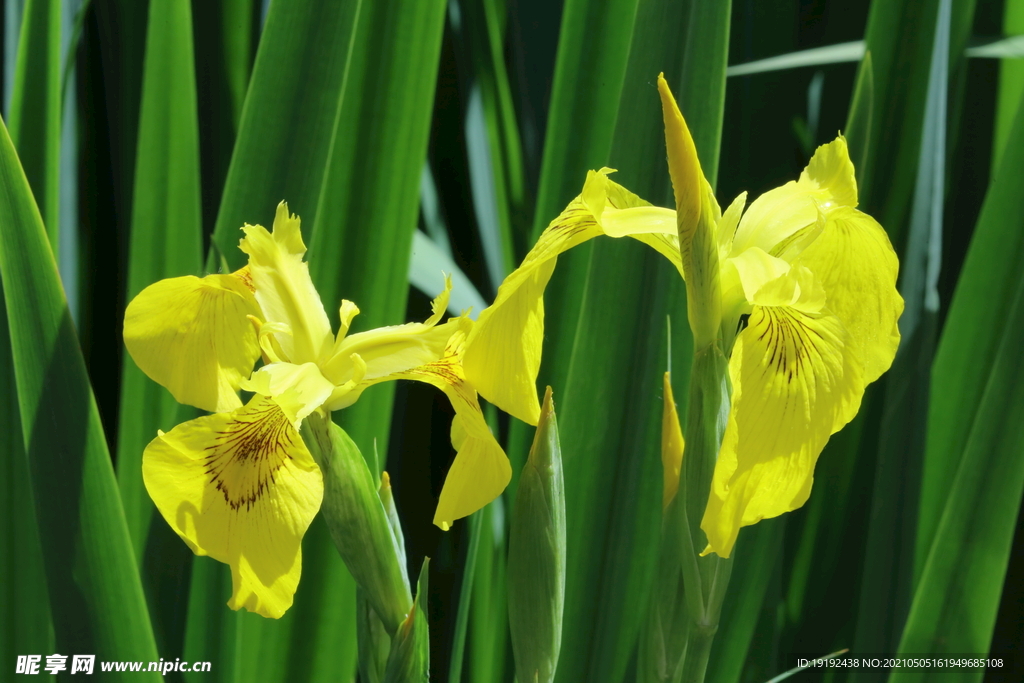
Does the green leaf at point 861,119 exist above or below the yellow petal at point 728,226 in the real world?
above

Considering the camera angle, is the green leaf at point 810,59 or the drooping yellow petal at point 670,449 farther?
the green leaf at point 810,59

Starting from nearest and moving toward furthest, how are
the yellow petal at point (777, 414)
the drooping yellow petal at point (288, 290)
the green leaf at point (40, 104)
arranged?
1. the yellow petal at point (777, 414)
2. the drooping yellow petal at point (288, 290)
3. the green leaf at point (40, 104)

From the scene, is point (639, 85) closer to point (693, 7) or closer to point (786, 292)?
point (693, 7)

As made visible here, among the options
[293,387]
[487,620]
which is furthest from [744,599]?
[293,387]

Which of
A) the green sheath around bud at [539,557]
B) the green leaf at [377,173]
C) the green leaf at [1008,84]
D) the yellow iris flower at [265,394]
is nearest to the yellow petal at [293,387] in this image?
the yellow iris flower at [265,394]

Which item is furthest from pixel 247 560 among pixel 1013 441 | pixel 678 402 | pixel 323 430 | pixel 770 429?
pixel 1013 441

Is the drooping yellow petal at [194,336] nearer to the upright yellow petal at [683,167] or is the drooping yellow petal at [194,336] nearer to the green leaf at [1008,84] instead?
the upright yellow petal at [683,167]

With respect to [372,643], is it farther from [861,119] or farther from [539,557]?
[861,119]

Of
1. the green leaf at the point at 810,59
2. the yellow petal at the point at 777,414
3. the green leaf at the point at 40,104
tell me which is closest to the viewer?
the yellow petal at the point at 777,414
